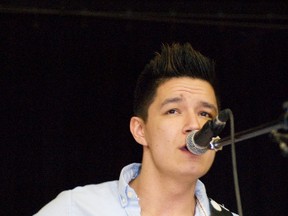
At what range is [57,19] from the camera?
139 inches

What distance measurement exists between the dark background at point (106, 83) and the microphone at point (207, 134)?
188 centimetres

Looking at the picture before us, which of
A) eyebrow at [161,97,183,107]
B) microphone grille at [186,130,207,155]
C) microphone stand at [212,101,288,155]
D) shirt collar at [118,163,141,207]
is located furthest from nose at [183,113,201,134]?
microphone stand at [212,101,288,155]

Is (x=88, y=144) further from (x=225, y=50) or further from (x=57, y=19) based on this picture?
(x=225, y=50)

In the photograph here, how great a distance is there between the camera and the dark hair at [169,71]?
240 centimetres

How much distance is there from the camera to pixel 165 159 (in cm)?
218

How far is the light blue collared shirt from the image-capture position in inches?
A: 87.1

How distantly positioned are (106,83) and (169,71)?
136 centimetres

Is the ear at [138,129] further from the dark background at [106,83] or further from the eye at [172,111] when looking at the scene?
the dark background at [106,83]

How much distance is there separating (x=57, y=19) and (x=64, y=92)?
477 millimetres

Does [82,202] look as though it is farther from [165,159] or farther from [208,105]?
[208,105]

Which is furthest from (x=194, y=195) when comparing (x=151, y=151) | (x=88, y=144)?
(x=88, y=144)

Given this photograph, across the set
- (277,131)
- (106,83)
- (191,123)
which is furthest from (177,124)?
(106,83)

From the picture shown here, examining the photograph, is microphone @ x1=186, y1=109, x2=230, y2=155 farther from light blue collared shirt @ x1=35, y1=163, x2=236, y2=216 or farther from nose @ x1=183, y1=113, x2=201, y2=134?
light blue collared shirt @ x1=35, y1=163, x2=236, y2=216

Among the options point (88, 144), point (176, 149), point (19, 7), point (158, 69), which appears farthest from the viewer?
point (88, 144)
